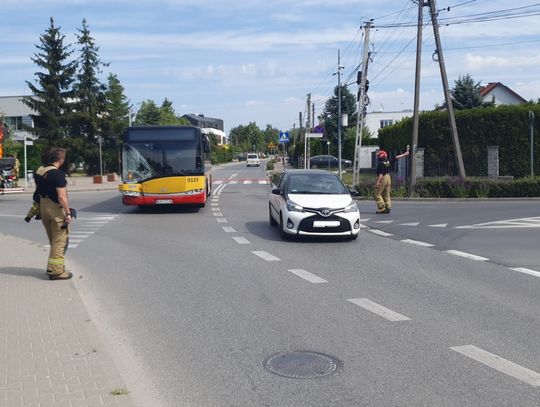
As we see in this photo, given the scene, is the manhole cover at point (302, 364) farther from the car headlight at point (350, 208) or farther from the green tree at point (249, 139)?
the green tree at point (249, 139)

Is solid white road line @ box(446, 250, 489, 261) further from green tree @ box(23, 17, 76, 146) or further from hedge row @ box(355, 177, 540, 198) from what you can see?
green tree @ box(23, 17, 76, 146)

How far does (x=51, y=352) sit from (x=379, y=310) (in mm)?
3580

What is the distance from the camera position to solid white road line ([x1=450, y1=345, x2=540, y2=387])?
495 cm

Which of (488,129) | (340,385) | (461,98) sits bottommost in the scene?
(340,385)

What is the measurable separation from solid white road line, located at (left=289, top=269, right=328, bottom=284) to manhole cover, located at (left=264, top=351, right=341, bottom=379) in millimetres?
3381

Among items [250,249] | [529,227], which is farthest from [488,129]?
[250,249]

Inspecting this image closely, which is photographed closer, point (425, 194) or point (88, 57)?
point (425, 194)

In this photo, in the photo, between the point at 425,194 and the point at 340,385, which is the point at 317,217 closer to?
the point at 340,385

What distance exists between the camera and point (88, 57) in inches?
2383

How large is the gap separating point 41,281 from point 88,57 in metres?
55.5

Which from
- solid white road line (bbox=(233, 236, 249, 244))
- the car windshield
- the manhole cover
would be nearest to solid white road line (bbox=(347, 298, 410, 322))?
the manhole cover

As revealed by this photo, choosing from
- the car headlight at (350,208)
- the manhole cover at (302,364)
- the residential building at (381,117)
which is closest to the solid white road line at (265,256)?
the car headlight at (350,208)

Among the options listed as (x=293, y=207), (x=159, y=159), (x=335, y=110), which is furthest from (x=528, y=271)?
(x=335, y=110)

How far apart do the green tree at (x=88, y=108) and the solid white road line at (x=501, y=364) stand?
55.3 meters
